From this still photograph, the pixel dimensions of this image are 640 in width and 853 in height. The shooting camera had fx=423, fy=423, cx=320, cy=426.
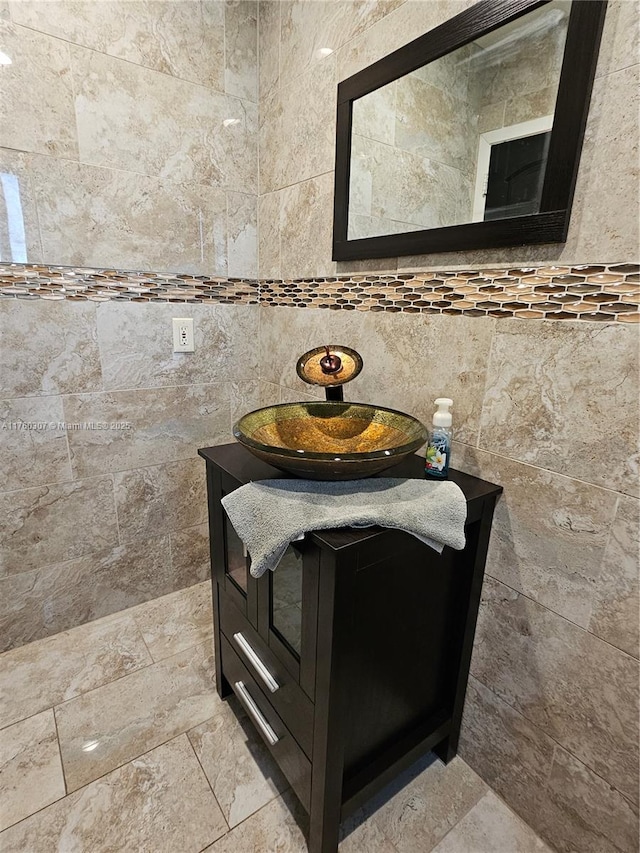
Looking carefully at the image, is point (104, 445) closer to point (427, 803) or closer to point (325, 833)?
point (325, 833)

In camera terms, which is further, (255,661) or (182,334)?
(182,334)

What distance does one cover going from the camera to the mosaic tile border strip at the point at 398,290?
77 cm

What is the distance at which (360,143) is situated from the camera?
1195 mm

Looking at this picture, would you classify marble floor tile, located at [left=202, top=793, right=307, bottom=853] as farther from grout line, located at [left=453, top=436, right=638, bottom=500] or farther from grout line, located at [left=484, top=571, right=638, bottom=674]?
grout line, located at [left=453, top=436, right=638, bottom=500]

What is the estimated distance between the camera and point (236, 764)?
3.84ft

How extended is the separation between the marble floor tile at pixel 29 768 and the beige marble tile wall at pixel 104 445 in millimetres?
392

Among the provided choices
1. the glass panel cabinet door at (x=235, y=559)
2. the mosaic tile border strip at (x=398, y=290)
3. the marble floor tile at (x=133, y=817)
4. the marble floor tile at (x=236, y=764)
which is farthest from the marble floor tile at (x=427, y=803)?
the mosaic tile border strip at (x=398, y=290)

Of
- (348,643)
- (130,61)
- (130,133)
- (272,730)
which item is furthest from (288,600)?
(130,61)

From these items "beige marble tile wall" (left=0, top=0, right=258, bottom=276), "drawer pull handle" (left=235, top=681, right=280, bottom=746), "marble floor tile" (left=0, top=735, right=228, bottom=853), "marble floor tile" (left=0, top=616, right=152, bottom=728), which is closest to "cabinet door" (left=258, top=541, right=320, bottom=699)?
"drawer pull handle" (left=235, top=681, right=280, bottom=746)

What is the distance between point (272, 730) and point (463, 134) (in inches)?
59.0

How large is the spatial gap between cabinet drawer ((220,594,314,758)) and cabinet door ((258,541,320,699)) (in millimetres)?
35

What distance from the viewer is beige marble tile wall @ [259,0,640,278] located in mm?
721

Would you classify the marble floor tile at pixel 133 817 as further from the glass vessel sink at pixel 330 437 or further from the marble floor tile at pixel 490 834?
the glass vessel sink at pixel 330 437

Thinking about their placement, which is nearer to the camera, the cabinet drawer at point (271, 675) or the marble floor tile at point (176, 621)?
the cabinet drawer at point (271, 675)
